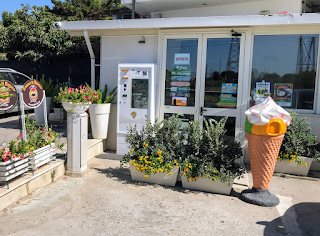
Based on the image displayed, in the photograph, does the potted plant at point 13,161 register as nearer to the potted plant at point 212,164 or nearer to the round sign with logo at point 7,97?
the round sign with logo at point 7,97

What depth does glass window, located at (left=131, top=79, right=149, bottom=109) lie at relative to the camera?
229 inches

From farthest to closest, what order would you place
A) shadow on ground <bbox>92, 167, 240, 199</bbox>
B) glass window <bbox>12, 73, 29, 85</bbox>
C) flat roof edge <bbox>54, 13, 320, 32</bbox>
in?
glass window <bbox>12, 73, 29, 85</bbox> → flat roof edge <bbox>54, 13, 320, 32</bbox> → shadow on ground <bbox>92, 167, 240, 199</bbox>

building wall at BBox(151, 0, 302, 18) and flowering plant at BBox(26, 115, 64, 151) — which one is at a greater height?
building wall at BBox(151, 0, 302, 18)

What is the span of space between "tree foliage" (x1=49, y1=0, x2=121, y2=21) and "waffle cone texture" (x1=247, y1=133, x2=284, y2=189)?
1622 cm

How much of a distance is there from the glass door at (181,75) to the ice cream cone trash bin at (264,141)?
80.1 inches

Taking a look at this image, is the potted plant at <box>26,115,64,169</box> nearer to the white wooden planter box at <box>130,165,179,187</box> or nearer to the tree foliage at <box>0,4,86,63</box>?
the white wooden planter box at <box>130,165,179,187</box>

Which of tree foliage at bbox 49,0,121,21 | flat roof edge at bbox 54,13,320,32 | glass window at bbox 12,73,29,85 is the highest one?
tree foliage at bbox 49,0,121,21


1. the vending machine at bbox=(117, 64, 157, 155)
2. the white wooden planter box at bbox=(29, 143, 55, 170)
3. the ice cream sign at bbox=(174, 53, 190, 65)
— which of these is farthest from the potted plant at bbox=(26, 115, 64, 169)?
the ice cream sign at bbox=(174, 53, 190, 65)

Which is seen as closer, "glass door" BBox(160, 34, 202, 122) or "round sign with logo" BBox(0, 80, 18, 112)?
"round sign with logo" BBox(0, 80, 18, 112)

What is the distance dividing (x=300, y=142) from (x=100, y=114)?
4.06 meters

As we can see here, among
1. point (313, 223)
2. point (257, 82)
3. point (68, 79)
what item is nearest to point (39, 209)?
point (313, 223)

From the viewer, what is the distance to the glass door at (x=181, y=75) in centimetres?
591

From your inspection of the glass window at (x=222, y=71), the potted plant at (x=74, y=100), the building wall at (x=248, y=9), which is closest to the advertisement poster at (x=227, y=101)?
the glass window at (x=222, y=71)

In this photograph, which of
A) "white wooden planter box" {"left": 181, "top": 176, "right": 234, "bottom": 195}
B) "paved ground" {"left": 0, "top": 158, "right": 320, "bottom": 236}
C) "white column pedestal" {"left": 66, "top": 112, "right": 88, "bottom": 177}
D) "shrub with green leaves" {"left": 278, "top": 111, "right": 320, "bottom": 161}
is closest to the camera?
"paved ground" {"left": 0, "top": 158, "right": 320, "bottom": 236}
